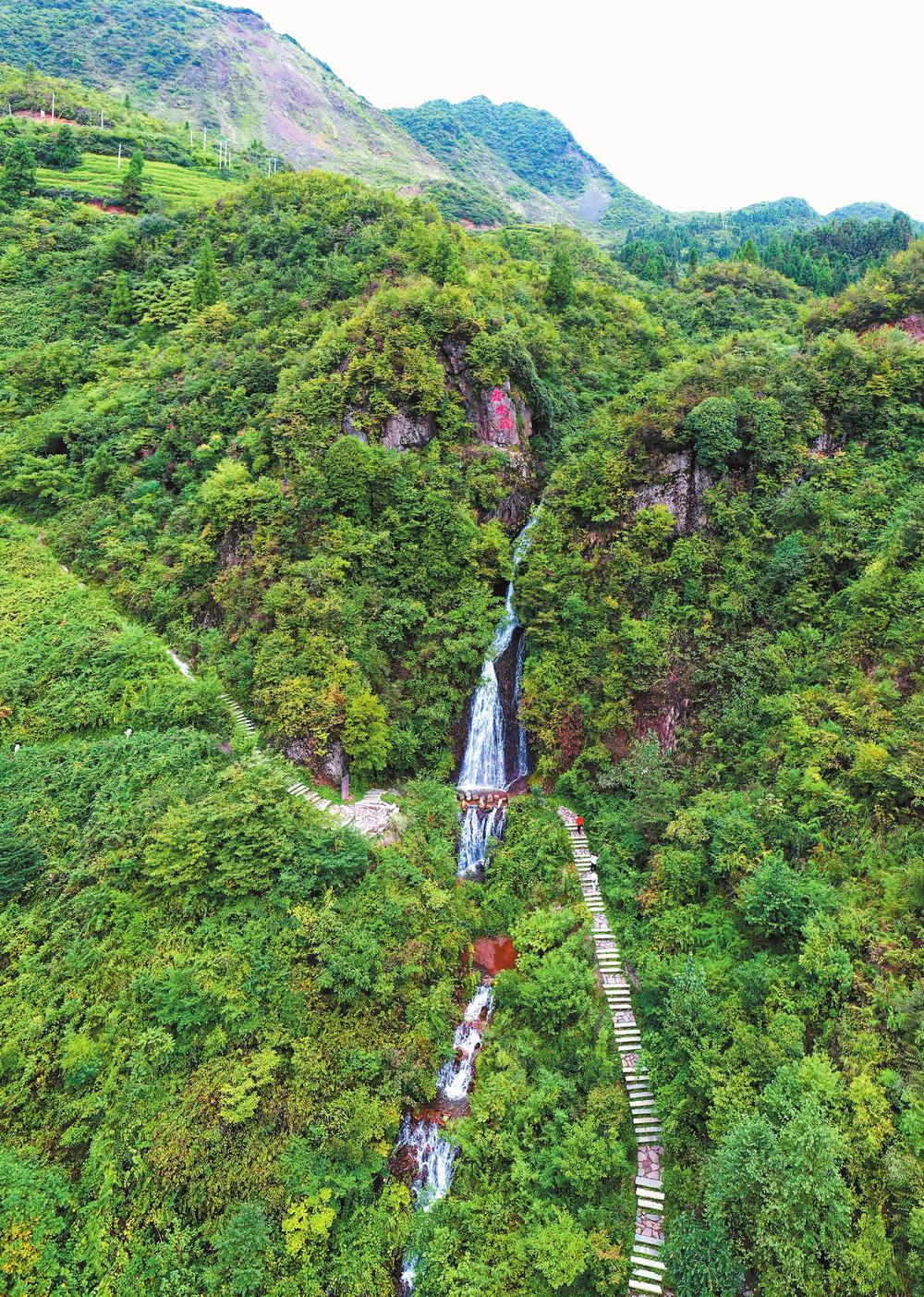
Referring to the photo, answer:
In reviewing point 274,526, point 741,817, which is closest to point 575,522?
point 274,526

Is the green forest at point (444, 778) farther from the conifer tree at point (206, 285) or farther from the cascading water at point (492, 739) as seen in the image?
the cascading water at point (492, 739)

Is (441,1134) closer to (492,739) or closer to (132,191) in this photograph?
(492,739)

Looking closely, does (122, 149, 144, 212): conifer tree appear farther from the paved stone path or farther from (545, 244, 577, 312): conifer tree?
the paved stone path

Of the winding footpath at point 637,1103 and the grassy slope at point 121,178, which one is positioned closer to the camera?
the winding footpath at point 637,1103

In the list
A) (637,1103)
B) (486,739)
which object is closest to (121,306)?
(486,739)

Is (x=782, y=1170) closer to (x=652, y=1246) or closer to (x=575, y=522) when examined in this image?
(x=652, y=1246)

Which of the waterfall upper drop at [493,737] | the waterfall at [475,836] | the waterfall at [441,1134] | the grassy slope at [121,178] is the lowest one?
the waterfall at [441,1134]

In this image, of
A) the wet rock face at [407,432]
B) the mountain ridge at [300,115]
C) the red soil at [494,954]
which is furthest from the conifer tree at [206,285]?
the mountain ridge at [300,115]

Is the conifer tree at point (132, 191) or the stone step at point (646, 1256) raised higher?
the conifer tree at point (132, 191)

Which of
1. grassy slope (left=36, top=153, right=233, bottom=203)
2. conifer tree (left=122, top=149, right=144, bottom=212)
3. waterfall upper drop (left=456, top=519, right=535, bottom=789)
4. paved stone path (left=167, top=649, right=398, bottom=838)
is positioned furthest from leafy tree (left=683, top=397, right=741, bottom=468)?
conifer tree (left=122, top=149, right=144, bottom=212)
